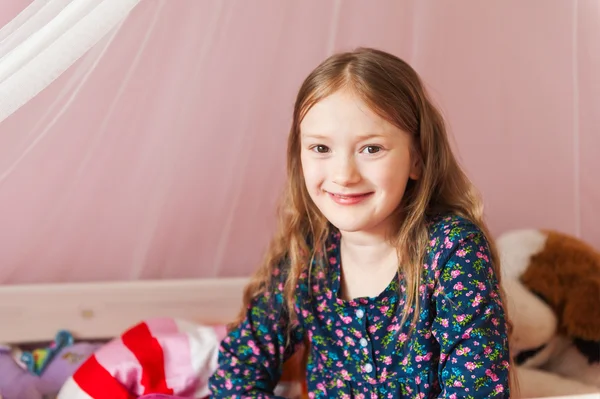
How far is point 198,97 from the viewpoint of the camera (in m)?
1.68

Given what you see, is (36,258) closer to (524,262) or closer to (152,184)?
(152,184)

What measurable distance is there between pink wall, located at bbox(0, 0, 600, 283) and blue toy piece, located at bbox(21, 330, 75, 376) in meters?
0.15

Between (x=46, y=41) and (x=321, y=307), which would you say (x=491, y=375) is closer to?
(x=321, y=307)

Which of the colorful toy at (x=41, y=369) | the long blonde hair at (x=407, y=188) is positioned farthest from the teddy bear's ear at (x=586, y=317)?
the colorful toy at (x=41, y=369)

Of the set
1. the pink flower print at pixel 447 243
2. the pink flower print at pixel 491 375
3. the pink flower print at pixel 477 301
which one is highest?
the pink flower print at pixel 447 243

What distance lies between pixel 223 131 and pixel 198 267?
1.26 ft

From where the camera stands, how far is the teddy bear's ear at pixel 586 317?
5.60 feet

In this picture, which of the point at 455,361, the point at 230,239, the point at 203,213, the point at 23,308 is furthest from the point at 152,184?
the point at 455,361

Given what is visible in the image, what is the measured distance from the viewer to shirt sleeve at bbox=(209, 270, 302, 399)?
1.50 meters

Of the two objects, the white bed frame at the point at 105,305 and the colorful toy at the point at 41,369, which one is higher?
the white bed frame at the point at 105,305

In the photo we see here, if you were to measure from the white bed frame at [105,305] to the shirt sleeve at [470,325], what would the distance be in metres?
0.71

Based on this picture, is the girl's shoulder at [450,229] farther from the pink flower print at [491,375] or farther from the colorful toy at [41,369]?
the colorful toy at [41,369]

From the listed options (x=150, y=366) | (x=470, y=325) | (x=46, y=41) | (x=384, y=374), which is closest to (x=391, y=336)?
(x=384, y=374)

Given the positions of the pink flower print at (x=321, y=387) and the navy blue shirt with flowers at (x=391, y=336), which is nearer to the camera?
the navy blue shirt with flowers at (x=391, y=336)
